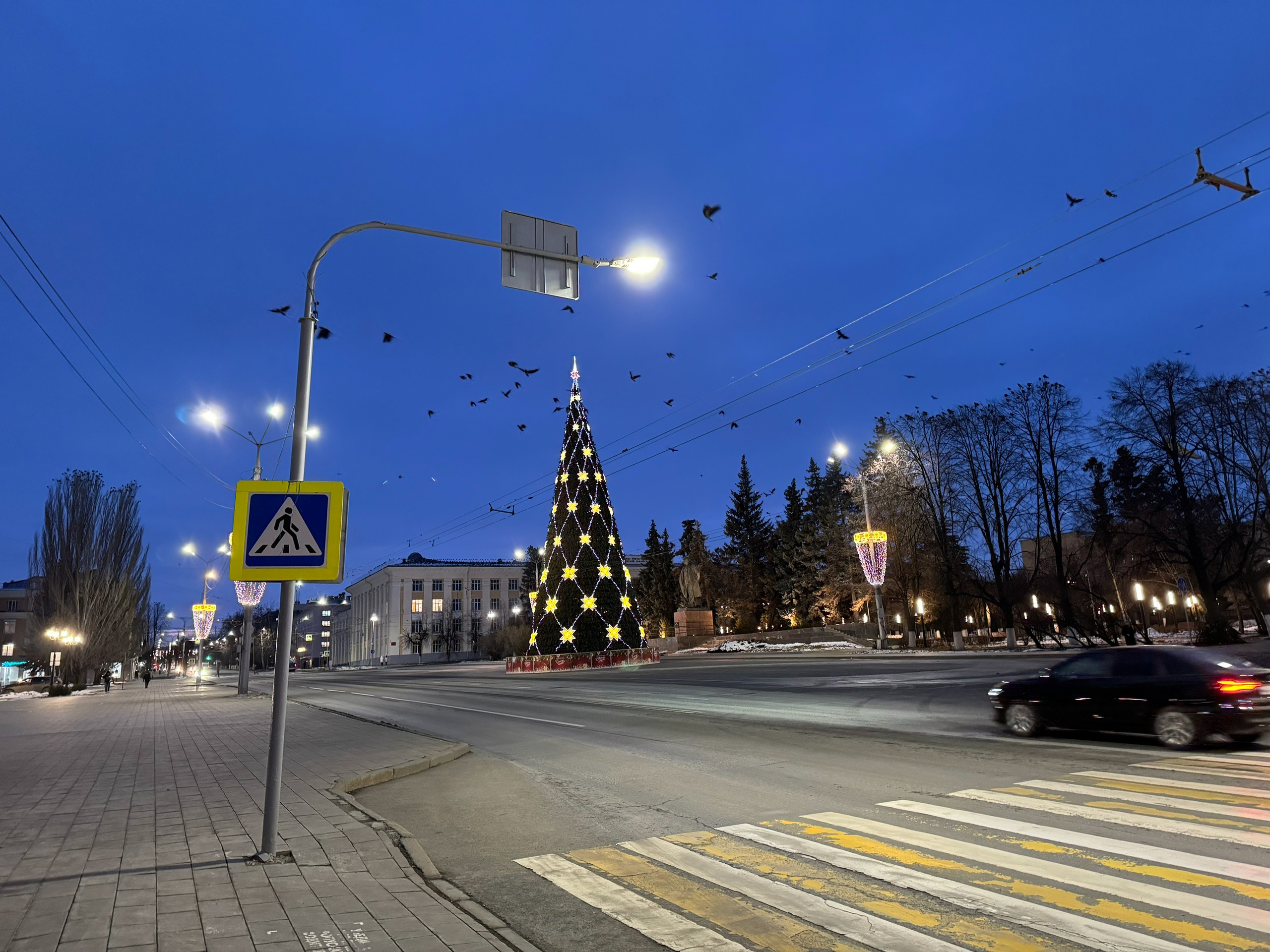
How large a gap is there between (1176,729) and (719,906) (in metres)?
9.15

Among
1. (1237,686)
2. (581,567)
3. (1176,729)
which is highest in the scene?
(581,567)

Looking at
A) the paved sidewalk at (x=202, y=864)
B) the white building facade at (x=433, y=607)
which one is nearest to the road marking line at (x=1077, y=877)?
the paved sidewalk at (x=202, y=864)

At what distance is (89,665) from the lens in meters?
48.8

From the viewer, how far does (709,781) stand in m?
9.31

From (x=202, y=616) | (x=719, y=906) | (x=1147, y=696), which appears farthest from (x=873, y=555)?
(x=719, y=906)

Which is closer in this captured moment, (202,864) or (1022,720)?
(202,864)

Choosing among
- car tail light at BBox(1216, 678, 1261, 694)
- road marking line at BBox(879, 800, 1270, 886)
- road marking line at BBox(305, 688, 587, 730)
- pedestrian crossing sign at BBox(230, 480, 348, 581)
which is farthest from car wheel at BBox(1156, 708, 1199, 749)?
pedestrian crossing sign at BBox(230, 480, 348, 581)

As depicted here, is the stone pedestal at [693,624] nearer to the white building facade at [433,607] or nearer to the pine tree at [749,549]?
the pine tree at [749,549]

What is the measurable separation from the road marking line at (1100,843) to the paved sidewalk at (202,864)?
15.0ft

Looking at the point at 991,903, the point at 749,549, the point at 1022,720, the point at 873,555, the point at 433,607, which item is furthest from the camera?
the point at 433,607

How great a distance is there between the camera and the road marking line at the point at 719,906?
14.3 feet

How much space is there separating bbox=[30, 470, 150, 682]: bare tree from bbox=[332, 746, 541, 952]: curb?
4637 centimetres

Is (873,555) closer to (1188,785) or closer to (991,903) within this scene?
(1188,785)

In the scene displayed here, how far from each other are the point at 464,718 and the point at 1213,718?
14.7m
